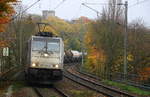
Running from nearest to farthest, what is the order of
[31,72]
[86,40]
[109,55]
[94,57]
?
1. [31,72]
2. [109,55]
3. [94,57]
4. [86,40]

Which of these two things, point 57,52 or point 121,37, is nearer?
point 57,52

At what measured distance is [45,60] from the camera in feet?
74.5

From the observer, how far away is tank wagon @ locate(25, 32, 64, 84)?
22.5 meters

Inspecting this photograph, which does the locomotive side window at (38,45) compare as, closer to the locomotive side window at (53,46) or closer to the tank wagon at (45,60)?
the tank wagon at (45,60)

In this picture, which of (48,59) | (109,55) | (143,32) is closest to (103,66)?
(109,55)

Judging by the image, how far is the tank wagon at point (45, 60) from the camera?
22531mm

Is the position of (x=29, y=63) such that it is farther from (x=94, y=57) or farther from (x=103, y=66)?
(x=94, y=57)

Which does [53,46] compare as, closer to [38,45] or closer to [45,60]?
[38,45]

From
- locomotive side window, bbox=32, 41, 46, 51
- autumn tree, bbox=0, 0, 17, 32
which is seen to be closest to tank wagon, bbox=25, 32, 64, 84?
locomotive side window, bbox=32, 41, 46, 51

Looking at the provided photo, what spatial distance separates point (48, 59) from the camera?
22.8 m

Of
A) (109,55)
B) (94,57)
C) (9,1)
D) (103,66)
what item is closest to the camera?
(9,1)

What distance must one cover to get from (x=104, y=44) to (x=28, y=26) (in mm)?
18246

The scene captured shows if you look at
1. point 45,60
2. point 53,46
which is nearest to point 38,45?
point 53,46

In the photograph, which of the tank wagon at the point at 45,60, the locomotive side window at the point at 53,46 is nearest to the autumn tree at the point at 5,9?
the tank wagon at the point at 45,60
